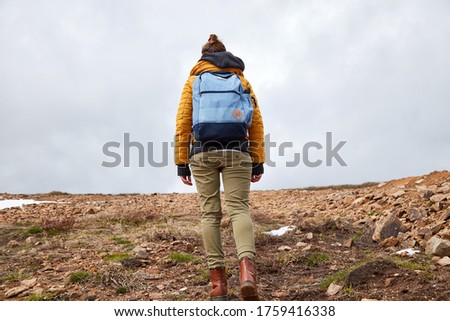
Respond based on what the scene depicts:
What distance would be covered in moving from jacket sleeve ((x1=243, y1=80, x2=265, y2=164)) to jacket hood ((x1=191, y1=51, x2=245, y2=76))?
0.19m

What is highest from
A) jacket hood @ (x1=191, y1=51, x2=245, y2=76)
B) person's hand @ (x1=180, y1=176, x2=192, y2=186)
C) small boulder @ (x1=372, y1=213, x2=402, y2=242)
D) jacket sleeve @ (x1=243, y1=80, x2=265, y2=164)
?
jacket hood @ (x1=191, y1=51, x2=245, y2=76)

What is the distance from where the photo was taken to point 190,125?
506 cm

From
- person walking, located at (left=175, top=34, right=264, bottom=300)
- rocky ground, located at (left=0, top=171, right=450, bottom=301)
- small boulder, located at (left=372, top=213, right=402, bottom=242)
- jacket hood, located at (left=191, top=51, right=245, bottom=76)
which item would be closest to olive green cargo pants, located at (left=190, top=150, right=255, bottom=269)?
person walking, located at (left=175, top=34, right=264, bottom=300)

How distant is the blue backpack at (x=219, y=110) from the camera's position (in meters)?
4.73

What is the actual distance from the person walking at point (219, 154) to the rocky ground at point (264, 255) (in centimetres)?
54

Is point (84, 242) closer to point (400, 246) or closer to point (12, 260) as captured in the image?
point (12, 260)

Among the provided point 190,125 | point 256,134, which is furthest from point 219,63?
point 256,134

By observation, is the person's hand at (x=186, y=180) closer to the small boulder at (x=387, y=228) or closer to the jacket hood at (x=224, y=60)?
the jacket hood at (x=224, y=60)

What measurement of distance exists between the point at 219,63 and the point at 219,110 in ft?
1.98

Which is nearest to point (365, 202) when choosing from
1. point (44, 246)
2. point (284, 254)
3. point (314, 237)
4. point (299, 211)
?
point (299, 211)

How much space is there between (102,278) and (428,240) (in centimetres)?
479

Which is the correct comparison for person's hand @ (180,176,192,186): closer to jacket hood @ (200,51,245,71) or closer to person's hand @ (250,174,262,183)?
person's hand @ (250,174,262,183)

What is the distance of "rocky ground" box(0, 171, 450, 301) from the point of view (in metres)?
5.26

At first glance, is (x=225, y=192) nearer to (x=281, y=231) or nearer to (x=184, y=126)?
(x=184, y=126)
